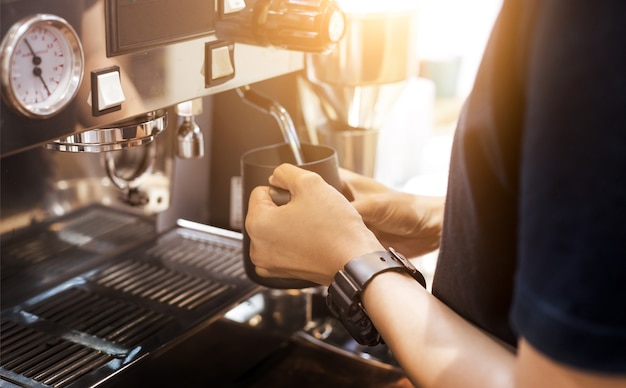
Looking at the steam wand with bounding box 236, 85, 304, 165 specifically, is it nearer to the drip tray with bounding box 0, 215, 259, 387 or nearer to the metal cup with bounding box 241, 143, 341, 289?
the metal cup with bounding box 241, 143, 341, 289

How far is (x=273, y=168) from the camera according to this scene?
729mm

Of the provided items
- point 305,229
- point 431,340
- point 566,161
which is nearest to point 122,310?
point 305,229

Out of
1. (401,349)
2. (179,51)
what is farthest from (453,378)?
(179,51)

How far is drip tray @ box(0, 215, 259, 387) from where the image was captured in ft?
2.46

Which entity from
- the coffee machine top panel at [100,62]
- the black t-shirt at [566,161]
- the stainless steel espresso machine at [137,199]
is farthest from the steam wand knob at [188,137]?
the black t-shirt at [566,161]

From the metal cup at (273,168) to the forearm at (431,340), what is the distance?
0.50 feet

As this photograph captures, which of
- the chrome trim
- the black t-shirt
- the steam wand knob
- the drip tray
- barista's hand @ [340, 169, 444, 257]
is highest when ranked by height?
the black t-shirt

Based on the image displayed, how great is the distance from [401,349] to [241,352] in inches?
14.7

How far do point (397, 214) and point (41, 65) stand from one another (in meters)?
0.41

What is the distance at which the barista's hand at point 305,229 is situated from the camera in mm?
663

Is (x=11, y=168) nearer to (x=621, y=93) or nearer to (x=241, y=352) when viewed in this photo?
(x=241, y=352)

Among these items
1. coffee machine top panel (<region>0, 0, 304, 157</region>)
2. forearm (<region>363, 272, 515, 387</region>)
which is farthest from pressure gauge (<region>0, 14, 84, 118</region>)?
forearm (<region>363, 272, 515, 387</region>)

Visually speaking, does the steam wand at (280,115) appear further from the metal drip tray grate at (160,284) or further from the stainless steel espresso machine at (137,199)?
the metal drip tray grate at (160,284)

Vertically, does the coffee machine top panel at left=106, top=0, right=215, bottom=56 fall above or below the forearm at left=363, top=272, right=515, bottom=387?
above
